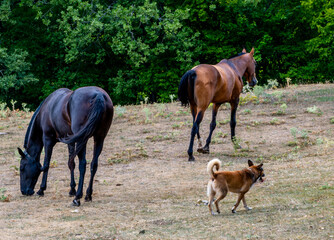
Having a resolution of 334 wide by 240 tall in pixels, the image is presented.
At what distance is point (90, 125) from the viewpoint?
8.05 m

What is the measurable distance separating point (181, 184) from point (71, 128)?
2288 millimetres

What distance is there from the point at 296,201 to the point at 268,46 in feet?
80.7

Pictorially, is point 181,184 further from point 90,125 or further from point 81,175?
point 90,125

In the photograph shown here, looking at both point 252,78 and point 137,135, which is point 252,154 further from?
point 137,135

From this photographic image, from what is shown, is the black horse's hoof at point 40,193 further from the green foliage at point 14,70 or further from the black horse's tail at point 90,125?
the green foliage at point 14,70

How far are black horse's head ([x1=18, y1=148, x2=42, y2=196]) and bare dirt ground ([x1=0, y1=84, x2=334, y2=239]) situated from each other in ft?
0.61

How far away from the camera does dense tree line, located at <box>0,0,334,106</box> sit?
87.0ft

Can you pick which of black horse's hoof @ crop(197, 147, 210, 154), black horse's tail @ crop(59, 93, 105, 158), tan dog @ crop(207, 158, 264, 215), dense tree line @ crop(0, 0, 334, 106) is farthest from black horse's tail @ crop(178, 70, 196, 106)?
dense tree line @ crop(0, 0, 334, 106)

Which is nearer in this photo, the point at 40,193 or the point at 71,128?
the point at 71,128

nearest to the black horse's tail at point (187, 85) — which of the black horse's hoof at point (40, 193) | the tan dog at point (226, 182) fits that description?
the black horse's hoof at point (40, 193)

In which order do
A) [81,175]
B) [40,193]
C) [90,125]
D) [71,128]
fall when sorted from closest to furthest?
[90,125] → [81,175] → [71,128] → [40,193]

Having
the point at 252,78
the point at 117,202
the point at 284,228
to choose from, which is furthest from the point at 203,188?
the point at 252,78

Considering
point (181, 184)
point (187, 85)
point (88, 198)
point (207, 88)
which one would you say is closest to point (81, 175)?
point (88, 198)

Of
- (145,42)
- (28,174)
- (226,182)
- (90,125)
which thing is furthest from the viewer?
(145,42)
